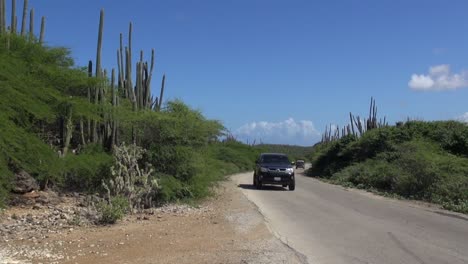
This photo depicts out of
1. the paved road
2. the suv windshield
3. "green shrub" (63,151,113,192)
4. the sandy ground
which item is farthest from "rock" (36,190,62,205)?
the suv windshield

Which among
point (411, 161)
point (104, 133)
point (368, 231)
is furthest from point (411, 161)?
point (104, 133)

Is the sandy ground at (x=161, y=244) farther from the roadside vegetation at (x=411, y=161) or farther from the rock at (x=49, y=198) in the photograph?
the roadside vegetation at (x=411, y=161)

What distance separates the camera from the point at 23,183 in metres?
15.8

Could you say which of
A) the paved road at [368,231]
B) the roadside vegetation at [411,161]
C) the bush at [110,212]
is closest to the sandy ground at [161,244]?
the bush at [110,212]

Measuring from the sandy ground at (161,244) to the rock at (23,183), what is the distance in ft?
13.3

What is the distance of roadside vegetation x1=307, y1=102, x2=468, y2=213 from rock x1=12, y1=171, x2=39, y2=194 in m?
13.9

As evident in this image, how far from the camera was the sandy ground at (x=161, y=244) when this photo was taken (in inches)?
353

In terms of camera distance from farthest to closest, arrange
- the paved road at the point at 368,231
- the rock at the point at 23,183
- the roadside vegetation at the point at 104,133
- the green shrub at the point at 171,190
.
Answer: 1. the green shrub at the point at 171,190
2. the rock at the point at 23,183
3. the roadside vegetation at the point at 104,133
4. the paved road at the point at 368,231

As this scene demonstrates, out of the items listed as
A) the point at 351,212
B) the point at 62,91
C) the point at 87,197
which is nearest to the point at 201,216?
the point at 87,197

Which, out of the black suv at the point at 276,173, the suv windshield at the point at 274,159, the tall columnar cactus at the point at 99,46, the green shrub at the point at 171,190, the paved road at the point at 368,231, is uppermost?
the tall columnar cactus at the point at 99,46

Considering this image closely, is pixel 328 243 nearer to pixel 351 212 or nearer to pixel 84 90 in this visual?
pixel 351 212

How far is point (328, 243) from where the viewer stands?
1091cm

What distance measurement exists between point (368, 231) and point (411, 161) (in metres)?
13.4

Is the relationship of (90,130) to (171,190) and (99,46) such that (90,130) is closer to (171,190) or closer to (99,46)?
(99,46)
